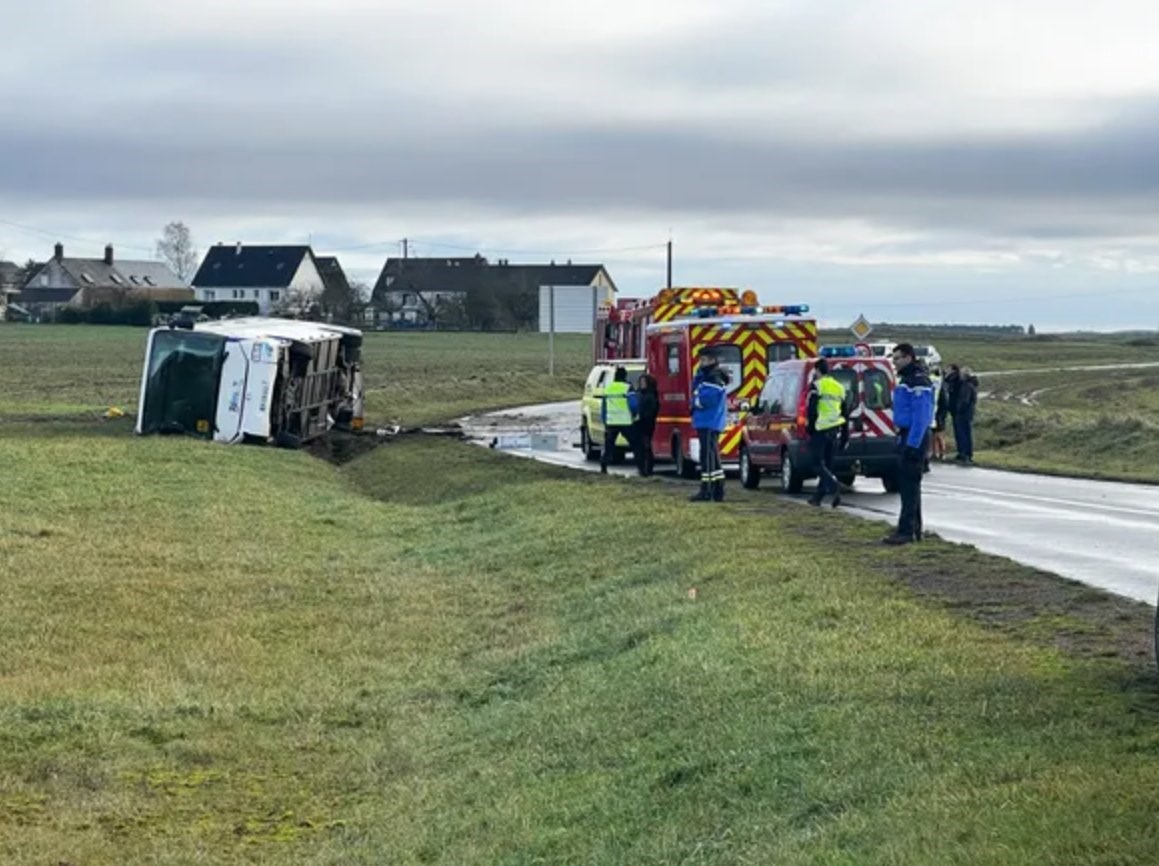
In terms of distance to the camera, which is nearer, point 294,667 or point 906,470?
point 294,667

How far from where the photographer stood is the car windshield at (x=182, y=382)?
3638 cm

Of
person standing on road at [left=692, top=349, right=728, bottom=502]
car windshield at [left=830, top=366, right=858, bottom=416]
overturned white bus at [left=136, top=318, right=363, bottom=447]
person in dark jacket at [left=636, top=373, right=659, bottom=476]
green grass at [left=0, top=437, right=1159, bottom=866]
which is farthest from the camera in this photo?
overturned white bus at [left=136, top=318, right=363, bottom=447]

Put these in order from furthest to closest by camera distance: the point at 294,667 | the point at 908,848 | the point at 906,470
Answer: the point at 906,470 < the point at 294,667 < the point at 908,848

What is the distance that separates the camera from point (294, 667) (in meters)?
14.2

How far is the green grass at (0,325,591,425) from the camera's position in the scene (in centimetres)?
5369

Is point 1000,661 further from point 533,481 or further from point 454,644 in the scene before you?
point 533,481

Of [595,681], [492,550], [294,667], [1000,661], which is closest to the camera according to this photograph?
[1000,661]

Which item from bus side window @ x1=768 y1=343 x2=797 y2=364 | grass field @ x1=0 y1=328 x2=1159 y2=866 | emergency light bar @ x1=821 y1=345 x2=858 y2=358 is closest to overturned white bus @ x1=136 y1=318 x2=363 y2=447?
Result: bus side window @ x1=768 y1=343 x2=797 y2=364

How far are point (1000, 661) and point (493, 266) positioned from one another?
6360 inches

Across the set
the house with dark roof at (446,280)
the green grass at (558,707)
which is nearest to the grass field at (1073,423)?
the green grass at (558,707)

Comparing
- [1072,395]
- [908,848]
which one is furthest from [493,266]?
[908,848]

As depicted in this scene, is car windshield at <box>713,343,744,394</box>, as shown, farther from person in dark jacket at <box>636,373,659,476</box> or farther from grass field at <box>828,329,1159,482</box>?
grass field at <box>828,329,1159,482</box>

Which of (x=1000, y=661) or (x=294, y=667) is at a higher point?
(x=1000, y=661)

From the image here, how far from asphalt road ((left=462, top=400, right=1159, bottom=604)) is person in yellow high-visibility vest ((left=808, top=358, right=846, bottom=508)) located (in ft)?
1.41
